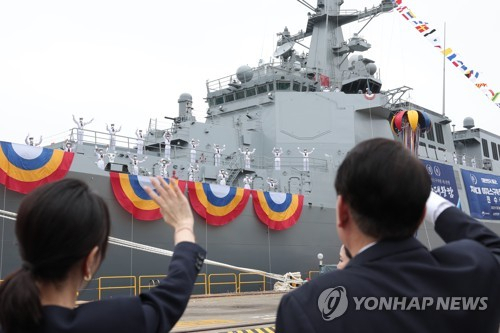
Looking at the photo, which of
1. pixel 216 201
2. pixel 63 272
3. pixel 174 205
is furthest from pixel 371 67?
pixel 63 272

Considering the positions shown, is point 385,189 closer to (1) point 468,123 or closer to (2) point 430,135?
(2) point 430,135

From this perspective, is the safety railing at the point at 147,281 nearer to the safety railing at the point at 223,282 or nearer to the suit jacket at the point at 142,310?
the safety railing at the point at 223,282

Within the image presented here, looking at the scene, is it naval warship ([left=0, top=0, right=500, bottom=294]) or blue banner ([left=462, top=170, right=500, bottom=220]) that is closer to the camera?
naval warship ([left=0, top=0, right=500, bottom=294])

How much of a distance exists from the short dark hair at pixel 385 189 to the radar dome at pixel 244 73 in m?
21.0

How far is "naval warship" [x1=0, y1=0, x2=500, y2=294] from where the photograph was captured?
43.6 ft

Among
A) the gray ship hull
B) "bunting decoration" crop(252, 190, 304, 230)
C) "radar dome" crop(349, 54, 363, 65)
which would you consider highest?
"radar dome" crop(349, 54, 363, 65)

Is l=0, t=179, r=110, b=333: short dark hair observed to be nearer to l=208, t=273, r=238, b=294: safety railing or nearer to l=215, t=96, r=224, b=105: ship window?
l=208, t=273, r=238, b=294: safety railing

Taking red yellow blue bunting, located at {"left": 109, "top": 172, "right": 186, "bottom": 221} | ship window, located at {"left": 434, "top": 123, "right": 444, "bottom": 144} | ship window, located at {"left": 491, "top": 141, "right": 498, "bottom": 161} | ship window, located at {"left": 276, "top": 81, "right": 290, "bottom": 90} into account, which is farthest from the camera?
ship window, located at {"left": 491, "top": 141, "right": 498, "bottom": 161}

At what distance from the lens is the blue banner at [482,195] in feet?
72.8

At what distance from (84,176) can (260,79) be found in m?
10.5

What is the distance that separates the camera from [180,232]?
183 centimetres

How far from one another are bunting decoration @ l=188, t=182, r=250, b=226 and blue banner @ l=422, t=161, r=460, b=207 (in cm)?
713

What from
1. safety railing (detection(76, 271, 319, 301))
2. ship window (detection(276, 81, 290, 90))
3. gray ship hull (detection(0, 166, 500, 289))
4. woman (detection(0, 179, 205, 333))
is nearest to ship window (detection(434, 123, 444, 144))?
gray ship hull (detection(0, 166, 500, 289))

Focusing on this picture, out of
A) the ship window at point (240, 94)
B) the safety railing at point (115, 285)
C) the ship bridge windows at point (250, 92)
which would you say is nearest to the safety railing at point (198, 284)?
the safety railing at point (115, 285)
